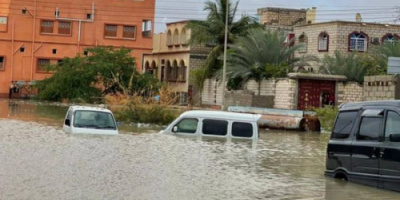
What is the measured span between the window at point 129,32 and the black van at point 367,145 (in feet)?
178

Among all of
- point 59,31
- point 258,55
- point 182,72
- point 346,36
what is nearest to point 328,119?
point 258,55

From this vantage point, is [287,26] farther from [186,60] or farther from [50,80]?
[50,80]

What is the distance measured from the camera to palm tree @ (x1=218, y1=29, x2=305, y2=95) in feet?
167

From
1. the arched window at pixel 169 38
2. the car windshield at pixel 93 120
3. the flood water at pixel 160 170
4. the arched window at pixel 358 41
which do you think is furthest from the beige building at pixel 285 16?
the car windshield at pixel 93 120

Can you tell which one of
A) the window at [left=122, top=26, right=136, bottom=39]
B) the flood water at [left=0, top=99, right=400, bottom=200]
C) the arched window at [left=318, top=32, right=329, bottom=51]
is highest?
the window at [left=122, top=26, right=136, bottom=39]

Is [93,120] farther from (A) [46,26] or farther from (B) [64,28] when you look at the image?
(B) [64,28]

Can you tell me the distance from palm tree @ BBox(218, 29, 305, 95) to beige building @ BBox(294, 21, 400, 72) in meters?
5.61

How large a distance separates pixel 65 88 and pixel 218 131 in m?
32.9

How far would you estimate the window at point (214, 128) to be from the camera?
832 inches

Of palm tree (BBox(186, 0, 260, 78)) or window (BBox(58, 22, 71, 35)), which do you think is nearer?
palm tree (BBox(186, 0, 260, 78))

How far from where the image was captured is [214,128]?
69.5 feet

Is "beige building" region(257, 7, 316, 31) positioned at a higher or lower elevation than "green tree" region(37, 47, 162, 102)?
higher

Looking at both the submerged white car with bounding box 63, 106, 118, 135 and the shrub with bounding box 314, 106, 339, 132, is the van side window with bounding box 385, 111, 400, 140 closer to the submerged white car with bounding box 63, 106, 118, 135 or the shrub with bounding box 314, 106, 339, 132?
the submerged white car with bounding box 63, 106, 118, 135

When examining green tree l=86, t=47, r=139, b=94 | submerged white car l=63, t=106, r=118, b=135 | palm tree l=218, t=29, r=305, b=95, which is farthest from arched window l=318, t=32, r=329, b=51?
submerged white car l=63, t=106, r=118, b=135
